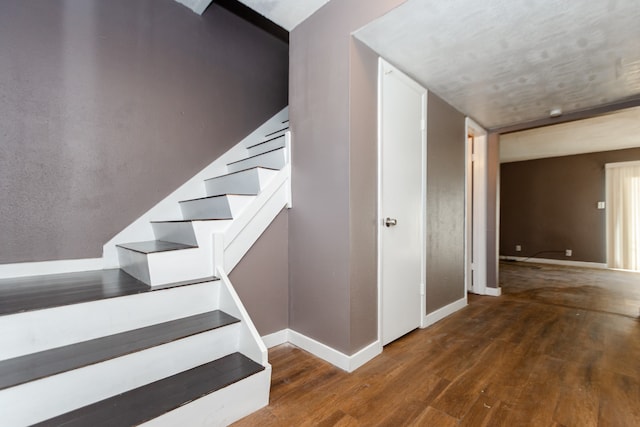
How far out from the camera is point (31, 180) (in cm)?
189

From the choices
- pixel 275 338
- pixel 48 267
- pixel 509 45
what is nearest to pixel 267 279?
pixel 275 338

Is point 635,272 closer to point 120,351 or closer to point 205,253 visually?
point 205,253

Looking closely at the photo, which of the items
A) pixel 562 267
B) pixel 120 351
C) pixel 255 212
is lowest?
pixel 562 267

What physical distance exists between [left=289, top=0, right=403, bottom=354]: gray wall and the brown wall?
6190mm

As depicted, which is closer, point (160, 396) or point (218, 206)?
point (160, 396)

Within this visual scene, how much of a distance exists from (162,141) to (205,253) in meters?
1.24

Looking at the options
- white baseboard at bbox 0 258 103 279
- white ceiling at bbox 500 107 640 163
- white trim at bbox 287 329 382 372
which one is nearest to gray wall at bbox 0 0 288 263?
white baseboard at bbox 0 258 103 279

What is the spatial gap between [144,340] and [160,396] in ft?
0.85

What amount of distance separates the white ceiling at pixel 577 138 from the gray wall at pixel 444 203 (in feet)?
6.44

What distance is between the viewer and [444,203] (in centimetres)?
294

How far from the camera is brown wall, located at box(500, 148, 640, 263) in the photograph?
5.73 m

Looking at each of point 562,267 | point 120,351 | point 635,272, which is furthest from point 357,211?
point 635,272

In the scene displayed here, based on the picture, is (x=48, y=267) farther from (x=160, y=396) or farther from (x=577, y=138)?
(x=577, y=138)

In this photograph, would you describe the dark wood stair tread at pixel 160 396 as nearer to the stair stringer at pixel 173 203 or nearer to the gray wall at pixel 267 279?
the gray wall at pixel 267 279
